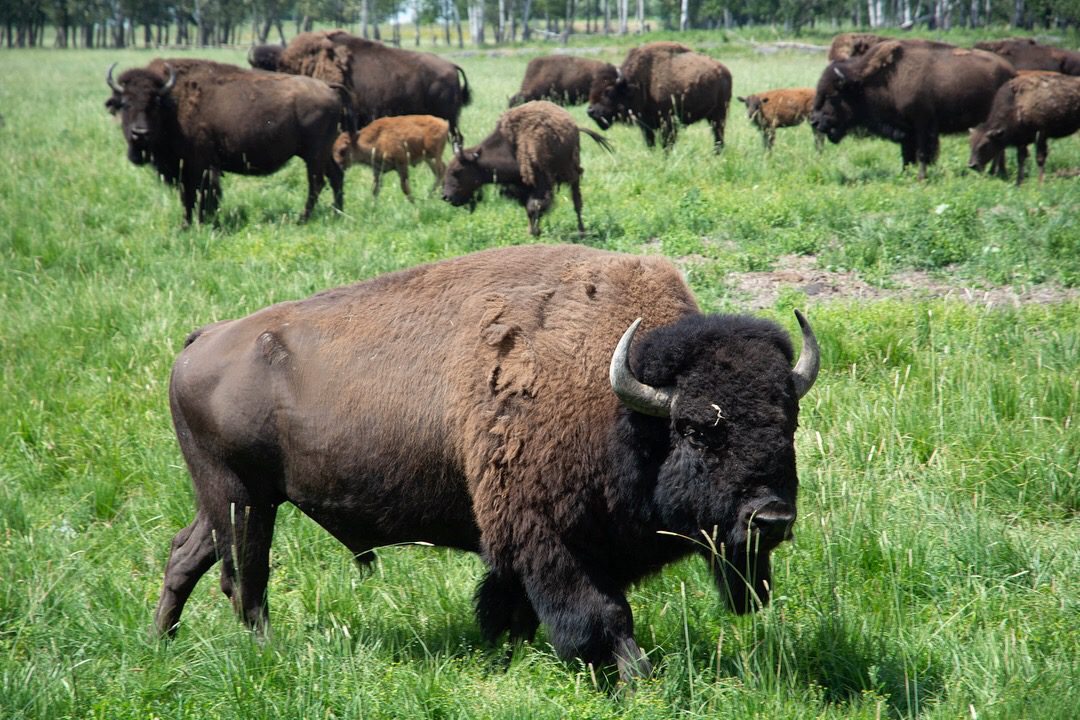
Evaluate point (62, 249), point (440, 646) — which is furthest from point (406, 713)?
point (62, 249)

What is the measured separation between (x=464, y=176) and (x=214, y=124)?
3307 millimetres

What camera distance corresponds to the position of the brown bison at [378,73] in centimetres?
1655

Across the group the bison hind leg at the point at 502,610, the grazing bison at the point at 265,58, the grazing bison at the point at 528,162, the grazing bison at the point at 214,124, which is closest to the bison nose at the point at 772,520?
the bison hind leg at the point at 502,610

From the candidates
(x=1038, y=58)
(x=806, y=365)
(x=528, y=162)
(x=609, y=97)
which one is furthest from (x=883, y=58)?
(x=806, y=365)

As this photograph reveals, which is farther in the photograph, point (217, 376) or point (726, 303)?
point (726, 303)

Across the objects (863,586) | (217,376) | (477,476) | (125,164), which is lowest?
(863,586)

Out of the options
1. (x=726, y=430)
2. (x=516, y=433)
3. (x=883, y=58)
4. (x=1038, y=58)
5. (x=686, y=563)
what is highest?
(x=1038, y=58)

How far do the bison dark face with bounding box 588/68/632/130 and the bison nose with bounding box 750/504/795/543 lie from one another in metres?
14.3

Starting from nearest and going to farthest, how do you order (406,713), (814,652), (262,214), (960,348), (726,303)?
(406,713)
(814,652)
(960,348)
(726,303)
(262,214)

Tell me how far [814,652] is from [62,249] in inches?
359

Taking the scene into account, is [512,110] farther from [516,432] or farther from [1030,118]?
[516,432]

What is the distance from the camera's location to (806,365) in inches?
138

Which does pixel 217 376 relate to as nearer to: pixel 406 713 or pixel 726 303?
pixel 406 713

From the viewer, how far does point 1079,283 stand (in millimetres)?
7559
